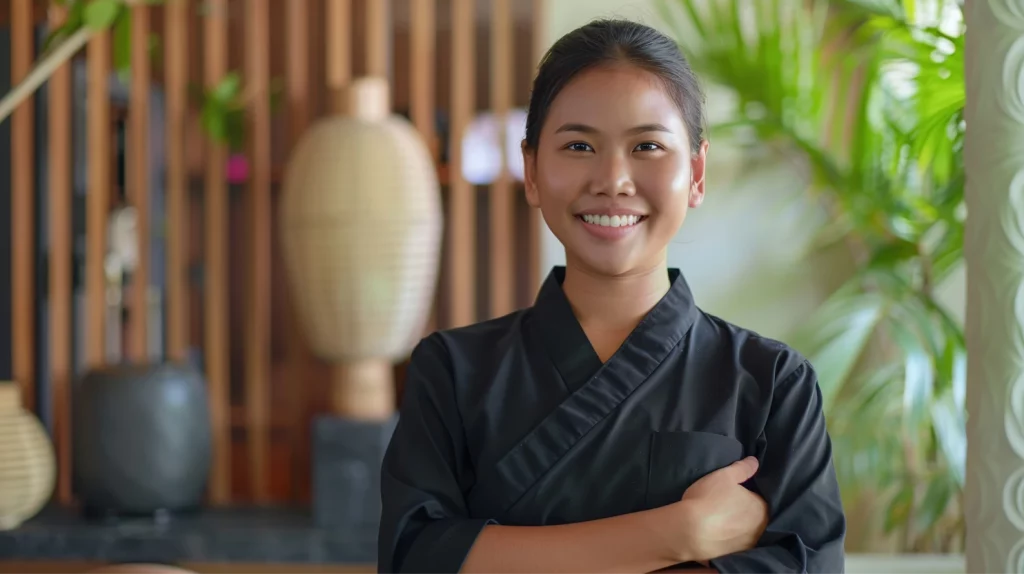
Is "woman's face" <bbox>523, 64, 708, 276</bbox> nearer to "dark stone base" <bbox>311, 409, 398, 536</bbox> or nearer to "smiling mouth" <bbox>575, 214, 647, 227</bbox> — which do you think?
"smiling mouth" <bbox>575, 214, 647, 227</bbox>

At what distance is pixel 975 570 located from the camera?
1.24 m

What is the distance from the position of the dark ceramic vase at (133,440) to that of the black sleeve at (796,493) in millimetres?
1954

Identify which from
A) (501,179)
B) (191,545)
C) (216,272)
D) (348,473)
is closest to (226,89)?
(216,272)

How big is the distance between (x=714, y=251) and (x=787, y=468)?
1.87 m

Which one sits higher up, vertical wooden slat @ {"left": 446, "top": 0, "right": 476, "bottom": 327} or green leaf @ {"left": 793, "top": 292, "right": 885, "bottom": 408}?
vertical wooden slat @ {"left": 446, "top": 0, "right": 476, "bottom": 327}

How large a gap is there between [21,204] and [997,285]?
2.53 m

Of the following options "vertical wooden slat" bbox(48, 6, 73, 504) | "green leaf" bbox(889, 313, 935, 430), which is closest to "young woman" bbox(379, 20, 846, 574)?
"green leaf" bbox(889, 313, 935, 430)

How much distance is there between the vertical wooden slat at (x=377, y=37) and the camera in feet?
9.50

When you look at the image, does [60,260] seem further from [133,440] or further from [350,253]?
[350,253]

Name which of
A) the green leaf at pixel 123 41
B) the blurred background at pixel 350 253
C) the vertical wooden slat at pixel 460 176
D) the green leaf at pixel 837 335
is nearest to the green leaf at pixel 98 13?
the blurred background at pixel 350 253

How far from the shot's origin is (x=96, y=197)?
2.96 m

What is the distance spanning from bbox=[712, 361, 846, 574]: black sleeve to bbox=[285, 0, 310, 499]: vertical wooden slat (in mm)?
2043

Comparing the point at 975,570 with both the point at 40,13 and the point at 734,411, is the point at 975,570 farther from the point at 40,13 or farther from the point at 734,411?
the point at 40,13

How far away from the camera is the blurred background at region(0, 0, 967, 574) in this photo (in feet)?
8.22
